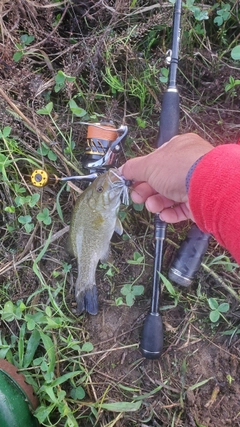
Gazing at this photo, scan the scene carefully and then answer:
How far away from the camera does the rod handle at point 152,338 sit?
96.0 inches

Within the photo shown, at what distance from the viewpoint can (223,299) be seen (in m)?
2.63

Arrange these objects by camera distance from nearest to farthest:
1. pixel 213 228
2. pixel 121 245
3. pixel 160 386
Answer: pixel 213 228 < pixel 160 386 < pixel 121 245

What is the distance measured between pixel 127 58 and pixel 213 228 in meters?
1.55

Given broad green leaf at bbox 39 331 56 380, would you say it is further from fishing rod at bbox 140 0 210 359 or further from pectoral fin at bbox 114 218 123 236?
pectoral fin at bbox 114 218 123 236

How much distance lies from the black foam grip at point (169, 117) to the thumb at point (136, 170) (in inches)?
7.8

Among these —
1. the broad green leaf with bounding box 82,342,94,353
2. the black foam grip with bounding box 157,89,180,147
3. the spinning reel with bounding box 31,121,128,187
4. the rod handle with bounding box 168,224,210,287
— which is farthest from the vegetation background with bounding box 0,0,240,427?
the black foam grip with bounding box 157,89,180,147

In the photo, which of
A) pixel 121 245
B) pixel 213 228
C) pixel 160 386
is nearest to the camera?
pixel 213 228

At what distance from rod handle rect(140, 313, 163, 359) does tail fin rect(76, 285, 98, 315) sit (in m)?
0.37

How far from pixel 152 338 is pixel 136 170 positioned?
101 centimetres

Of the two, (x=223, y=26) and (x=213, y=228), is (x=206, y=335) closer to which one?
(x=213, y=228)

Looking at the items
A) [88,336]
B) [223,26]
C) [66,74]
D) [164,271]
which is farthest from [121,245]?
A: [223,26]

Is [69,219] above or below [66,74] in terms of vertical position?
below

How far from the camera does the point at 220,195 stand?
153 cm

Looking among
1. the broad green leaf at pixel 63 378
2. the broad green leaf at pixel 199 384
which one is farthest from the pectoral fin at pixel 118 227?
the broad green leaf at pixel 199 384
